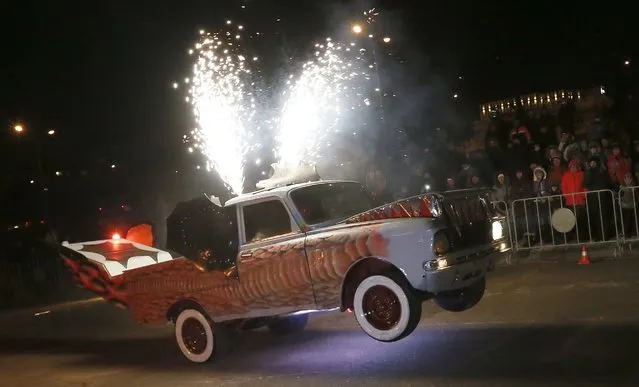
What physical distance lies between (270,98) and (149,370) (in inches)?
378

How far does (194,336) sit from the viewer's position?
875 centimetres

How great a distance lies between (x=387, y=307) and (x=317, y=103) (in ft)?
34.1

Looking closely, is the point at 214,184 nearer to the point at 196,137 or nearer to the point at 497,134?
the point at 196,137

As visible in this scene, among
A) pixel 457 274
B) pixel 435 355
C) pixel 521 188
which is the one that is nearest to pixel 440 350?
pixel 435 355

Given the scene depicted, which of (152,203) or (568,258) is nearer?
(568,258)


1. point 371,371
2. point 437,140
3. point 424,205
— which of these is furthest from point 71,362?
point 437,140

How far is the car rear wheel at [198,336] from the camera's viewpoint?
28.0ft

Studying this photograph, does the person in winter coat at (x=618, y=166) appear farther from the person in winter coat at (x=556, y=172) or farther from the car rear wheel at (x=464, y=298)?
the car rear wheel at (x=464, y=298)

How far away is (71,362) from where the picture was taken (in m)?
9.84

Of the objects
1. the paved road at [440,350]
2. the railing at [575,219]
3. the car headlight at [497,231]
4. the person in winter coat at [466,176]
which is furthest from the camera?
the person in winter coat at [466,176]

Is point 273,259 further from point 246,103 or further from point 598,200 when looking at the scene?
point 246,103

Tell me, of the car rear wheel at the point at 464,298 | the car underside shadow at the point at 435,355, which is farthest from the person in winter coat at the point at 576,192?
the car rear wheel at the point at 464,298

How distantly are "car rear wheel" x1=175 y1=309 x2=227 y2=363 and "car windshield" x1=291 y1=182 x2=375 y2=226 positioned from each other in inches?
75.0

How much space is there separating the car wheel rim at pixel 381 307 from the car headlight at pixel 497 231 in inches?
56.0
